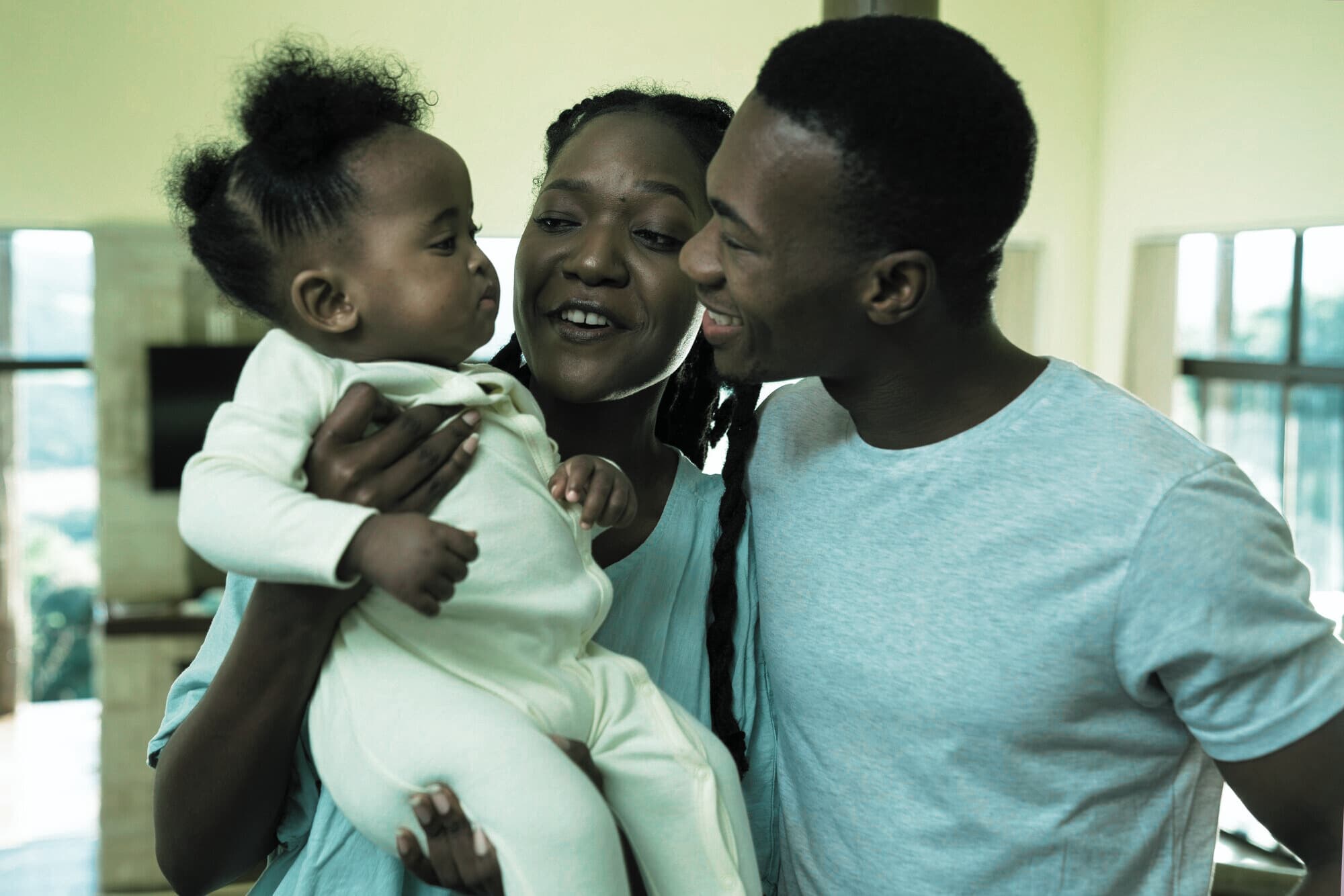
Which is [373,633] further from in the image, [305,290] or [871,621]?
[871,621]

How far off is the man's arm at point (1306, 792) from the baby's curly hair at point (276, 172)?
93 cm

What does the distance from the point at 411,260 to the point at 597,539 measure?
0.40 meters

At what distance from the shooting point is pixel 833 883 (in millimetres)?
1220

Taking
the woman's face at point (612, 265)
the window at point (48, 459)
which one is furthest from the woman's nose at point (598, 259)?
the window at point (48, 459)

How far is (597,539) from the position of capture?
54.2 inches

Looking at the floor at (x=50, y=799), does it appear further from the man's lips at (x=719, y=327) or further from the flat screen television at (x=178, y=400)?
the man's lips at (x=719, y=327)

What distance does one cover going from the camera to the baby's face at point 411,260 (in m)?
1.12

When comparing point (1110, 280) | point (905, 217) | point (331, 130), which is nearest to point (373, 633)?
point (331, 130)

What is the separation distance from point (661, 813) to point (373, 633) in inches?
11.8

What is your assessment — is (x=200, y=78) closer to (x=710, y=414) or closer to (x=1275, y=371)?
(x=710, y=414)

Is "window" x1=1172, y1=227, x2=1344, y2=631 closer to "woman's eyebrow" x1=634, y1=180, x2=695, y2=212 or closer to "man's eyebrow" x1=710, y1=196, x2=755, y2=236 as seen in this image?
"woman's eyebrow" x1=634, y1=180, x2=695, y2=212

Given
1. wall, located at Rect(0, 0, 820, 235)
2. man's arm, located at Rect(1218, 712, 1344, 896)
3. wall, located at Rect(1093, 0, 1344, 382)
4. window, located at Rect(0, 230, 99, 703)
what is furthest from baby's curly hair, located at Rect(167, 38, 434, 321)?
wall, located at Rect(1093, 0, 1344, 382)

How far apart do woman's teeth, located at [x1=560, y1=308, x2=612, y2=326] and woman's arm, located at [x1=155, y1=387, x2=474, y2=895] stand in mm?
251

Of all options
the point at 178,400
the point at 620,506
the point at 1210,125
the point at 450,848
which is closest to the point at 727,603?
the point at 620,506
